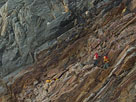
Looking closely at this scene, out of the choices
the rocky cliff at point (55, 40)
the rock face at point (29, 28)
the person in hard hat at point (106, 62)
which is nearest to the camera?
the person in hard hat at point (106, 62)

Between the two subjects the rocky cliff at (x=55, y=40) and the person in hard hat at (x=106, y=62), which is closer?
the person in hard hat at (x=106, y=62)

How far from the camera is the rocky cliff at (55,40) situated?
2139cm

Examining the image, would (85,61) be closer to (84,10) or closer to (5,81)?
(84,10)

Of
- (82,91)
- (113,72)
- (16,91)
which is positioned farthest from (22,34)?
(113,72)

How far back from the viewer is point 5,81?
24141 millimetres

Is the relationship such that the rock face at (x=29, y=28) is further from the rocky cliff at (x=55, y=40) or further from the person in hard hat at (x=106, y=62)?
the person in hard hat at (x=106, y=62)

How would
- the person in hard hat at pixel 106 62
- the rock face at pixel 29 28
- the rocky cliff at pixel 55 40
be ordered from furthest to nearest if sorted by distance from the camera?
the rock face at pixel 29 28 < the rocky cliff at pixel 55 40 < the person in hard hat at pixel 106 62

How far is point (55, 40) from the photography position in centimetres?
2411

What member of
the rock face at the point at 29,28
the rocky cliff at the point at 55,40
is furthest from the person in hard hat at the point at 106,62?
the rock face at the point at 29,28

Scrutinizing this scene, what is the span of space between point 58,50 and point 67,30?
8.13 feet

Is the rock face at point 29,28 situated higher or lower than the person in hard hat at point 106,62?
higher

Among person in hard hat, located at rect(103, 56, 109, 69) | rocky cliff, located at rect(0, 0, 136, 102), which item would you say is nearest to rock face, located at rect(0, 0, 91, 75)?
rocky cliff, located at rect(0, 0, 136, 102)

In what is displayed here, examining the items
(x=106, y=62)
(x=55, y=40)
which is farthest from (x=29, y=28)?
(x=106, y=62)

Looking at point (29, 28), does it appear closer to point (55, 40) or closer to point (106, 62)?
point (55, 40)
